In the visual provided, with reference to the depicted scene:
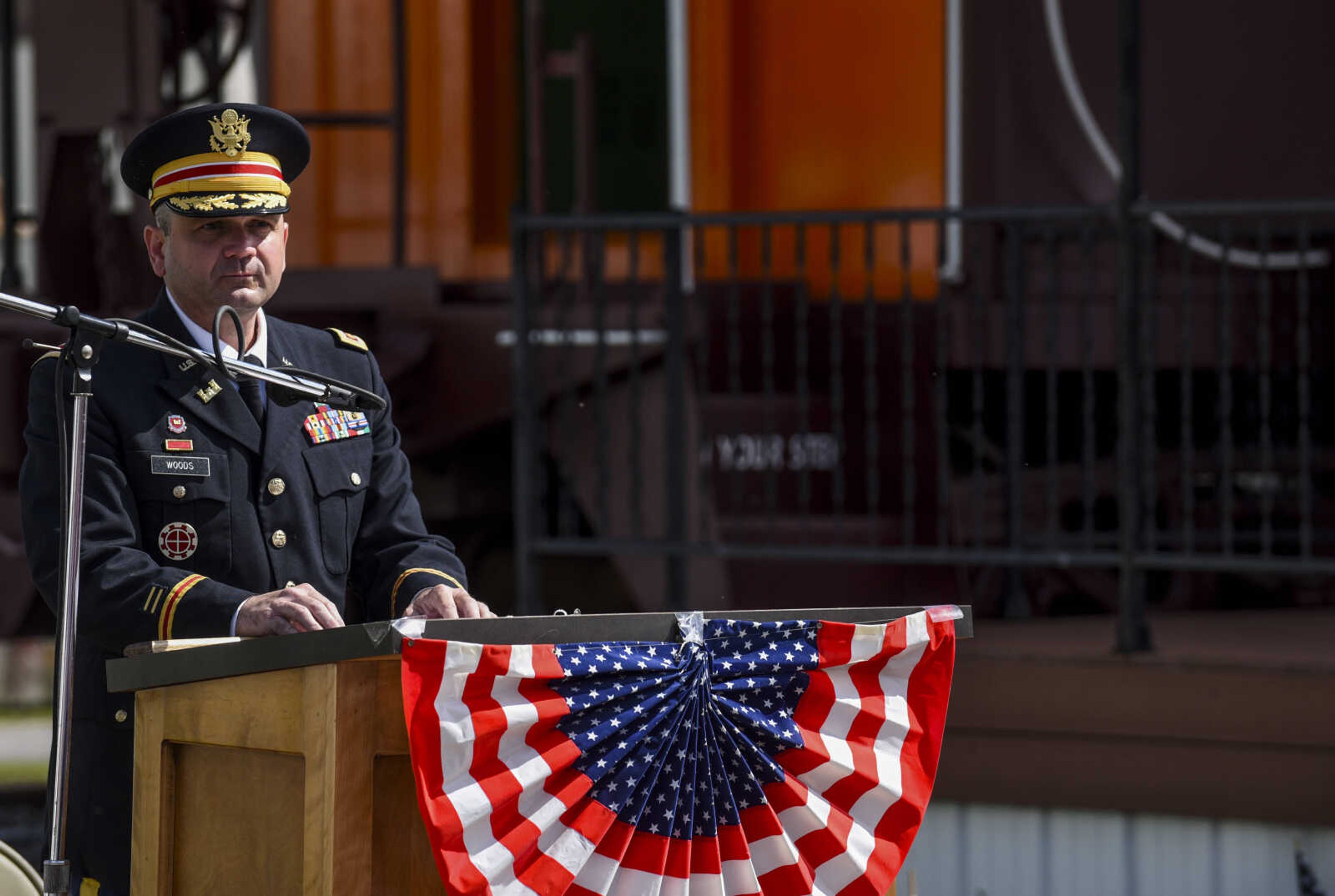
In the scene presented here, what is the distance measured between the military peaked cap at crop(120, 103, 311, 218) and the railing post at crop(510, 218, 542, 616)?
11.4 feet

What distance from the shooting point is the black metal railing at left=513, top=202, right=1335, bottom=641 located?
588cm

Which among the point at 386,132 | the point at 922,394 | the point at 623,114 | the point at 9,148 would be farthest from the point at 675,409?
the point at 9,148

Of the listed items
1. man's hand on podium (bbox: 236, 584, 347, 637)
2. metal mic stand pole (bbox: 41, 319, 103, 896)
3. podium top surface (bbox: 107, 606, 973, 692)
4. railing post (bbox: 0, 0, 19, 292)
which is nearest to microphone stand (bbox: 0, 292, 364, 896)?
metal mic stand pole (bbox: 41, 319, 103, 896)

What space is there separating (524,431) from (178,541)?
3.55 meters

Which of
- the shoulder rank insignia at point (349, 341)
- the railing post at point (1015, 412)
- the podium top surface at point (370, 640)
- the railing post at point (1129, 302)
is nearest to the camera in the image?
the podium top surface at point (370, 640)

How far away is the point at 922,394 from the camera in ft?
23.2

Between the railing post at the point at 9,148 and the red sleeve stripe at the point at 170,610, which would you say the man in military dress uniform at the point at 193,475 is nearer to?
the red sleeve stripe at the point at 170,610

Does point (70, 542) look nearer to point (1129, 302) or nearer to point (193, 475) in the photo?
point (193, 475)

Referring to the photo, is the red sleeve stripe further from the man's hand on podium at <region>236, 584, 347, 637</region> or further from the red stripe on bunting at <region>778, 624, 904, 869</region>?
the red stripe on bunting at <region>778, 624, 904, 869</region>

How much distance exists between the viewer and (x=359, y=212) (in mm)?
7414

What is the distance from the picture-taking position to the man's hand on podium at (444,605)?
2506 mm

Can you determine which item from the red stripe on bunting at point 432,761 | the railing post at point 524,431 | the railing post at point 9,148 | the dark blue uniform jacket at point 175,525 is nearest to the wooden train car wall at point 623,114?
the railing post at point 9,148

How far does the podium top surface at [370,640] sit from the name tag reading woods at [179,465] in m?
0.28

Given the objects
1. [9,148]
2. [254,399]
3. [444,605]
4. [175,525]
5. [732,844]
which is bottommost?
[732,844]
